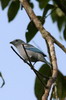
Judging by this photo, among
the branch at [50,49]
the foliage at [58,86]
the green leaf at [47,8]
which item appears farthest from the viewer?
the green leaf at [47,8]

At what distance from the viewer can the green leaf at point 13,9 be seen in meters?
2.30

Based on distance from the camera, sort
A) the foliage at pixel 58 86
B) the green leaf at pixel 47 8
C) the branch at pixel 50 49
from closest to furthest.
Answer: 1. the branch at pixel 50 49
2. the foliage at pixel 58 86
3. the green leaf at pixel 47 8

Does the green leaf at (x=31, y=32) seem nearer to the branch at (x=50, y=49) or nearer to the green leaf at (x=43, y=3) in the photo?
the green leaf at (x=43, y=3)

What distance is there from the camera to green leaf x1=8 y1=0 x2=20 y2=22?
230 centimetres

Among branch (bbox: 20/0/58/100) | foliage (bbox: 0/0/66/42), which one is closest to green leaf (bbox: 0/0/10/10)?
foliage (bbox: 0/0/66/42)


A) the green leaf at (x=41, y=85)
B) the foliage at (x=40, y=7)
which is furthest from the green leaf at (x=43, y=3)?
the green leaf at (x=41, y=85)

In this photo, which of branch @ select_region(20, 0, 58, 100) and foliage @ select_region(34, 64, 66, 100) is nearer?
branch @ select_region(20, 0, 58, 100)

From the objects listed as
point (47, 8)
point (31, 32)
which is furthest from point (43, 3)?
point (31, 32)

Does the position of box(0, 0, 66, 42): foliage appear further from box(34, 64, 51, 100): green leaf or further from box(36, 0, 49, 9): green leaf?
box(34, 64, 51, 100): green leaf

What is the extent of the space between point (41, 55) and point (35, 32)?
919 millimetres

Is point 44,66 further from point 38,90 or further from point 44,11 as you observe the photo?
point 44,11

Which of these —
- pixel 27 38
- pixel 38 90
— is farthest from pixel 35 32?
pixel 38 90

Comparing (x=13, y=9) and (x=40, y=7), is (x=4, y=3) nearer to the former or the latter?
(x=13, y=9)

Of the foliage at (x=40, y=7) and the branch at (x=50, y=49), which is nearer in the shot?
the branch at (x=50, y=49)
